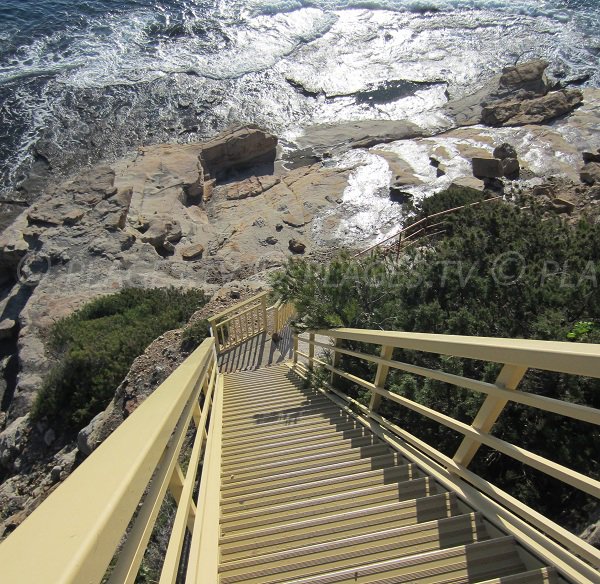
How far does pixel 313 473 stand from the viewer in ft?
12.3

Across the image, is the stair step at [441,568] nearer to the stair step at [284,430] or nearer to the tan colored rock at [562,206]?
the stair step at [284,430]

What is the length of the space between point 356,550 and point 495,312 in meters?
4.59

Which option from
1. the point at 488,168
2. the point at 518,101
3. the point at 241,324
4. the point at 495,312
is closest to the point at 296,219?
the point at 488,168

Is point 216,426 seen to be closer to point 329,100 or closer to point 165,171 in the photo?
point 165,171

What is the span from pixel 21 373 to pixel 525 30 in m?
38.4

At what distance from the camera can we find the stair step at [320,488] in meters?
3.33

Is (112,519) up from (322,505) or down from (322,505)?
up

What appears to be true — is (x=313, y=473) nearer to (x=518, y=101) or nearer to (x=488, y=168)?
(x=488, y=168)

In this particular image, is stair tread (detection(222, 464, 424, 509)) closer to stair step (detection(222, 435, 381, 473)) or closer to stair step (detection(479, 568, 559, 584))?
stair step (detection(222, 435, 381, 473))

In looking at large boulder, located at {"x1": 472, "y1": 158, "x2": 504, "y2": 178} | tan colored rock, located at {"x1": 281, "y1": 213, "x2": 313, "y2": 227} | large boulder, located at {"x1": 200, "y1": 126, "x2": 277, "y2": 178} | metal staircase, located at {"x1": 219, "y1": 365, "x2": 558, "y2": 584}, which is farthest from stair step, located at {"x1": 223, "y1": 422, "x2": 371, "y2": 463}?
large boulder, located at {"x1": 200, "y1": 126, "x2": 277, "y2": 178}

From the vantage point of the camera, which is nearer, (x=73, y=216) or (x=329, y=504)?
(x=329, y=504)

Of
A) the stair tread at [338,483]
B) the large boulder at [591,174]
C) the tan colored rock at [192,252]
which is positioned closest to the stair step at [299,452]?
the stair tread at [338,483]

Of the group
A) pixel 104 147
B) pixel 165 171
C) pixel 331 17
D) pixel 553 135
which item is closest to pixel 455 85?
pixel 553 135

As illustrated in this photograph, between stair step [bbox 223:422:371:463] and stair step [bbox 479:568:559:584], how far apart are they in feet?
8.36
